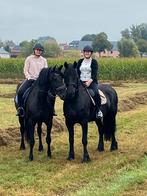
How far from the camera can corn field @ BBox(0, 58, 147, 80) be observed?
4297 centimetres

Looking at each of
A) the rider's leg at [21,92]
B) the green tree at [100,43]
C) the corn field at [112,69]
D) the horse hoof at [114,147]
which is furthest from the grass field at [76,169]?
the green tree at [100,43]

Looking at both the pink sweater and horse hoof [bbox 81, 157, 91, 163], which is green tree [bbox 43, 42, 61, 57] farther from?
horse hoof [bbox 81, 157, 91, 163]

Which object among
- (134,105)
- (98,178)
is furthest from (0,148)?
(134,105)

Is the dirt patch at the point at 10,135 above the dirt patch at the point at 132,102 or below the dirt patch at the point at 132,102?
above

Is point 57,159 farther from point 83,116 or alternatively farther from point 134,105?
point 134,105

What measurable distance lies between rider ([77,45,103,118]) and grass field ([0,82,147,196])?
5.66 ft

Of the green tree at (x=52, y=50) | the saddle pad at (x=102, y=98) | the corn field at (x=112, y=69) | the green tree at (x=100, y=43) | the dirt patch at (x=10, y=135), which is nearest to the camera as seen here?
the saddle pad at (x=102, y=98)

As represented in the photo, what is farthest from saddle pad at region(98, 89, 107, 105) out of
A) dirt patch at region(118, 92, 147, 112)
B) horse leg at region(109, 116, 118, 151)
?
dirt patch at region(118, 92, 147, 112)

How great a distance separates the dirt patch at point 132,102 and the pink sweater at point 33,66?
9433 mm

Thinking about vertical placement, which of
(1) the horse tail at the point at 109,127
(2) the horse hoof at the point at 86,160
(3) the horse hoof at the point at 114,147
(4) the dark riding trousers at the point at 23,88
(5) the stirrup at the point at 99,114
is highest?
(4) the dark riding trousers at the point at 23,88

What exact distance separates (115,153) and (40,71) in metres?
2.98

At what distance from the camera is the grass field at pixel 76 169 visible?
818 cm

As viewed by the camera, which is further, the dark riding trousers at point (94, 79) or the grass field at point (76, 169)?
the dark riding trousers at point (94, 79)

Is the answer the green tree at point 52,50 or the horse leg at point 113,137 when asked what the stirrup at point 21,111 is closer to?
the horse leg at point 113,137
